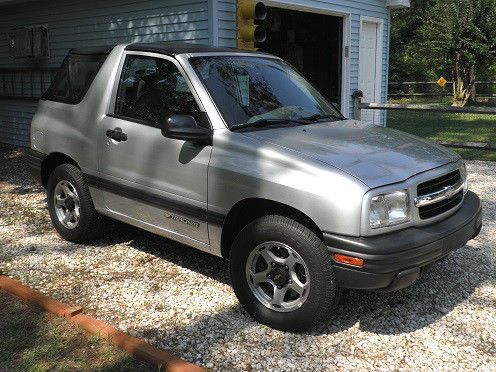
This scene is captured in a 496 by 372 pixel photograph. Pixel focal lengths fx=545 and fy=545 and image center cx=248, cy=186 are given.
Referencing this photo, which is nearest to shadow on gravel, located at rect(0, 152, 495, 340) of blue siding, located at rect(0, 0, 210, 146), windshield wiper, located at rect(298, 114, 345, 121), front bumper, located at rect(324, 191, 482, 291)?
front bumper, located at rect(324, 191, 482, 291)

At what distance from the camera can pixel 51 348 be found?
3.44m

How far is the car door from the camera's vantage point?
401 cm

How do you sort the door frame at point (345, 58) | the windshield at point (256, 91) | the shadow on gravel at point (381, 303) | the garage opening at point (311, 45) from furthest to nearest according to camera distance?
the garage opening at point (311, 45) → the door frame at point (345, 58) → the windshield at point (256, 91) → the shadow on gravel at point (381, 303)

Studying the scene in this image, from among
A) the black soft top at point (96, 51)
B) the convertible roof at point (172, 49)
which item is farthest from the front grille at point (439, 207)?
the black soft top at point (96, 51)

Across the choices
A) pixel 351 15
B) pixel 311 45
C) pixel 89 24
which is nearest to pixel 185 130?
pixel 89 24

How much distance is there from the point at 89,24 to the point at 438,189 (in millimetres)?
8497

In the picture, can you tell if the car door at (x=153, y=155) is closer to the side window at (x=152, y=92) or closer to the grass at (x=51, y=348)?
the side window at (x=152, y=92)

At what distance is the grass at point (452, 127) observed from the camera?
38.4 feet

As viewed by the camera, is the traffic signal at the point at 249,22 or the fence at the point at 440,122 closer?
the traffic signal at the point at 249,22

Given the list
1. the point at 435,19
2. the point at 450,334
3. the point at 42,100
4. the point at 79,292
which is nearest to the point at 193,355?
the point at 79,292

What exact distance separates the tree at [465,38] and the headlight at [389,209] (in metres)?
25.6

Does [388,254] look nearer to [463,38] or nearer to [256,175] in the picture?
[256,175]

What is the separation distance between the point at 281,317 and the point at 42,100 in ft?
11.2

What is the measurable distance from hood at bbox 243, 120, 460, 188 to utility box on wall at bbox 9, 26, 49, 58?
8.74 meters
